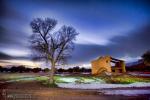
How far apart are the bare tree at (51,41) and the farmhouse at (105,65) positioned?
60 centimetres

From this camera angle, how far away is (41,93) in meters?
4.46

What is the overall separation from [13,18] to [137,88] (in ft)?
9.67

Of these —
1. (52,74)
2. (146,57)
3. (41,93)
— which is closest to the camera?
(41,93)

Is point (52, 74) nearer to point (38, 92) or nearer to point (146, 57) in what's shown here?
point (38, 92)

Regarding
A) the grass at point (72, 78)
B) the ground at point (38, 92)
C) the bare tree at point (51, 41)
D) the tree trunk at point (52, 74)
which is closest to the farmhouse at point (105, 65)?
the grass at point (72, 78)

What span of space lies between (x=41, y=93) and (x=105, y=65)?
1.41 m

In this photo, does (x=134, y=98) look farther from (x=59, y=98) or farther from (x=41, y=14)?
(x=41, y=14)

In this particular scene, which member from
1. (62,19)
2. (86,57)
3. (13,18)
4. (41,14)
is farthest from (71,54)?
(13,18)

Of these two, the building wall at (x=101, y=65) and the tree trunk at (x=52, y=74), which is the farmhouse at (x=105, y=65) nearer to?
the building wall at (x=101, y=65)

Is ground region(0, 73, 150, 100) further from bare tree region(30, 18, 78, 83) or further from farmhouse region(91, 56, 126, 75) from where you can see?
farmhouse region(91, 56, 126, 75)

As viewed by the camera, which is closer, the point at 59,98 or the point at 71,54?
the point at 59,98

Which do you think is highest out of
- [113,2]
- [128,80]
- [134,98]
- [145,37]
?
[113,2]

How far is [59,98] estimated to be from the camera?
14.6 feet

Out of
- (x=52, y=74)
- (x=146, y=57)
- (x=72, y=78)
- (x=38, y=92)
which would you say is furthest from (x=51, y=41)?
(x=146, y=57)
